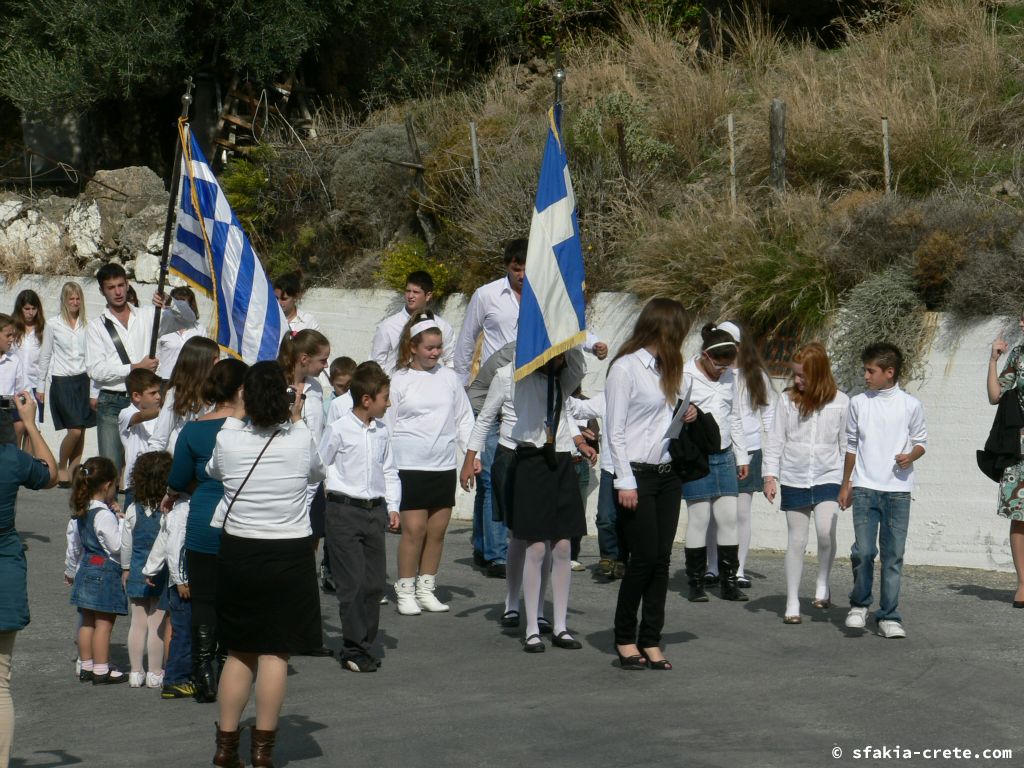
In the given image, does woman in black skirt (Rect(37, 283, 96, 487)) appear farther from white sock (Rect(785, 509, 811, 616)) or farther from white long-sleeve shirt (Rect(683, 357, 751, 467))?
white sock (Rect(785, 509, 811, 616))

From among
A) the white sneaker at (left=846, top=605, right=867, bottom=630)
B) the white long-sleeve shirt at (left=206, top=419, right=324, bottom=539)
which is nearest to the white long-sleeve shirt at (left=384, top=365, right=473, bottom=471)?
the white sneaker at (left=846, top=605, right=867, bottom=630)

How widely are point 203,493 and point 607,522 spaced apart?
13.8 ft

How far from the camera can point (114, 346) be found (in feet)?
39.3

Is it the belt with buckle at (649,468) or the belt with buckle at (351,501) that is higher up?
the belt with buckle at (649,468)

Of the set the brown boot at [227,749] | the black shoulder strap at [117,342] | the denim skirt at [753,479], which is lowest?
the brown boot at [227,749]

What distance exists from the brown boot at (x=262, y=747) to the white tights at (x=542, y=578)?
2.41m

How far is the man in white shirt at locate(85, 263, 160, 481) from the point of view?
1194cm

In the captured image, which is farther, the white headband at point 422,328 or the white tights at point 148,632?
the white headband at point 422,328

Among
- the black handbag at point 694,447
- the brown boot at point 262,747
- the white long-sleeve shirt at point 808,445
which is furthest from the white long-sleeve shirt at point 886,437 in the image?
the brown boot at point 262,747

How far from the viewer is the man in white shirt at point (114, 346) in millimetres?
11938

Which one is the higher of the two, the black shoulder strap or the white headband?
the white headband

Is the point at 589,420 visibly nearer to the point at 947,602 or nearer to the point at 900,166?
the point at 947,602

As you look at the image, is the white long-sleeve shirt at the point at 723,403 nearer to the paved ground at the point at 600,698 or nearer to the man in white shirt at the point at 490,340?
the paved ground at the point at 600,698

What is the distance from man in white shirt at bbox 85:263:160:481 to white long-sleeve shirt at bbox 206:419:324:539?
6.19m
